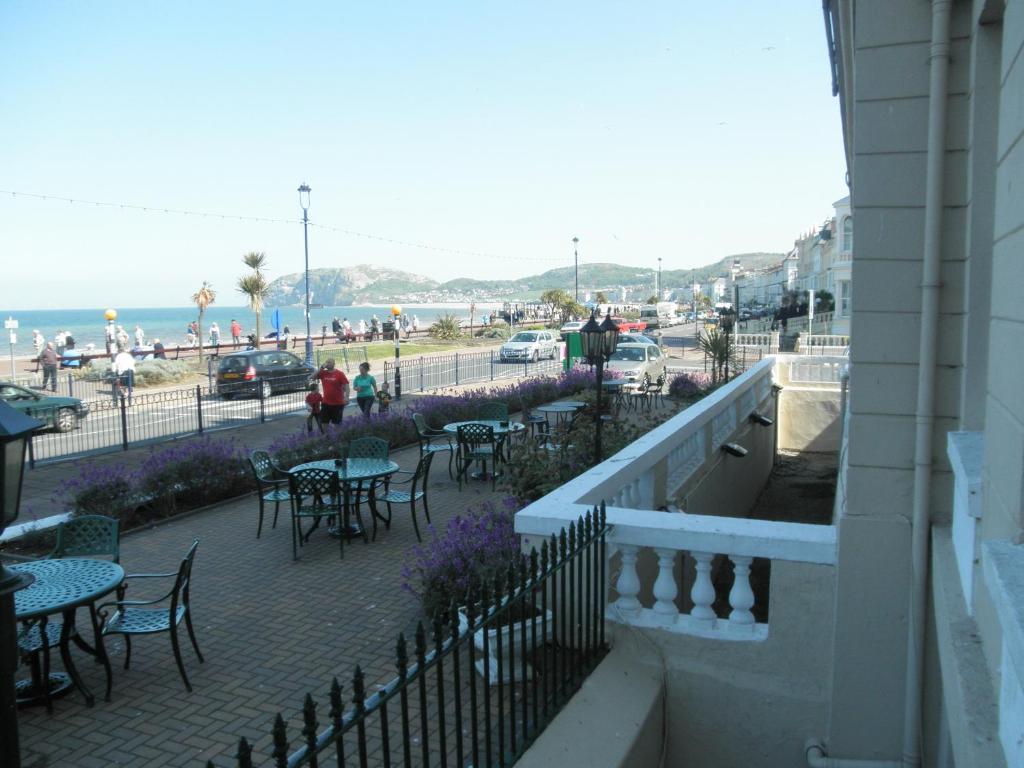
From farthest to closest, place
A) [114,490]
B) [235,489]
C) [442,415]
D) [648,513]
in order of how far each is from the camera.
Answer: [442,415] → [235,489] → [114,490] → [648,513]

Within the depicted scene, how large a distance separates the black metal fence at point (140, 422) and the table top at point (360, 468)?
6.72 metres

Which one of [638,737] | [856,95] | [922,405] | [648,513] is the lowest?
[638,737]

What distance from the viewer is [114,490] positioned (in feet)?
30.6

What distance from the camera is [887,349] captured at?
4.04 metres

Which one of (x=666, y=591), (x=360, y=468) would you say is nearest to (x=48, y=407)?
(x=360, y=468)

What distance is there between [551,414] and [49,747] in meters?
15.7

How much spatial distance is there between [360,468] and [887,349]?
6174mm

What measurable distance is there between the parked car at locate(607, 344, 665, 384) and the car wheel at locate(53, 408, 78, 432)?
13.9 metres

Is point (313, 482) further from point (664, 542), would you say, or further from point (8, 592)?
point (8, 592)

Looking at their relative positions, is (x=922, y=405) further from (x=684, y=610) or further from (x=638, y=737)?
(x=684, y=610)

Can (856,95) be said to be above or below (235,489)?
above

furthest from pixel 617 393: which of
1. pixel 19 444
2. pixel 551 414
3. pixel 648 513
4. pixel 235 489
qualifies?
pixel 19 444

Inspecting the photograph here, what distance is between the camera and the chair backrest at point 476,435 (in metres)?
11.4

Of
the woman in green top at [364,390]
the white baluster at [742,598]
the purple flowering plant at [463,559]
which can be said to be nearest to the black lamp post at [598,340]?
the purple flowering plant at [463,559]
